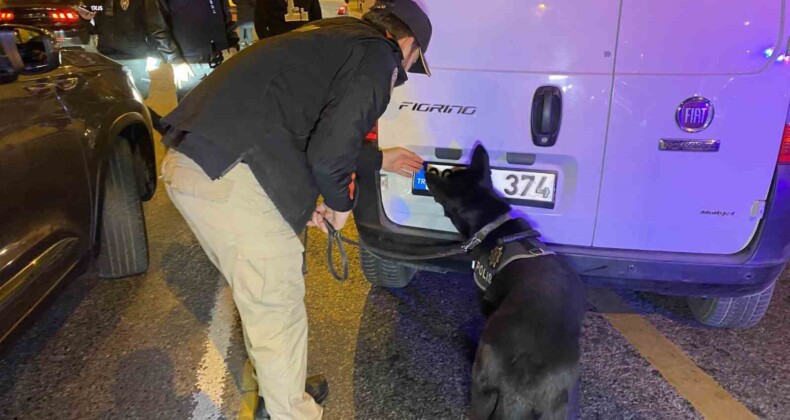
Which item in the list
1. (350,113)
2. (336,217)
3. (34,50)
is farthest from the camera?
(34,50)

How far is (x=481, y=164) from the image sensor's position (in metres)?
2.48

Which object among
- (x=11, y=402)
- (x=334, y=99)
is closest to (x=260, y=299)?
(x=334, y=99)

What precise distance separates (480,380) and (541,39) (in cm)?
129

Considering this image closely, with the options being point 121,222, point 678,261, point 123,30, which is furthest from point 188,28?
point 678,261

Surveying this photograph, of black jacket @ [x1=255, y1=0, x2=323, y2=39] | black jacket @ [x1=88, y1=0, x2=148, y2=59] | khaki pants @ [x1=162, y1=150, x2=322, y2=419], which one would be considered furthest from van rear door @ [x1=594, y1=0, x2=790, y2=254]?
black jacket @ [x1=255, y1=0, x2=323, y2=39]

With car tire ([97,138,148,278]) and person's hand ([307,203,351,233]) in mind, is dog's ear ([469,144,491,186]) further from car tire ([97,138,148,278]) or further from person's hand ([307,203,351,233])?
car tire ([97,138,148,278])

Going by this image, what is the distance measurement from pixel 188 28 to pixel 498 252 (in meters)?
3.82

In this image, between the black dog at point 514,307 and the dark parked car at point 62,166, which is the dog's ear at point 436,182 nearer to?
the black dog at point 514,307

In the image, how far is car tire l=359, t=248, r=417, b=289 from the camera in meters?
3.22

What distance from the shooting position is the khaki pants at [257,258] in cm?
195

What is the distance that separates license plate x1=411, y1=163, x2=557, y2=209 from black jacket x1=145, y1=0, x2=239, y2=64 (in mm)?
3374

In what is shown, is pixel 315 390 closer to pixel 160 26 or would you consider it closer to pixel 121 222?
pixel 121 222

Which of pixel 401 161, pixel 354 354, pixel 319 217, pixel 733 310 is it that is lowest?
pixel 354 354

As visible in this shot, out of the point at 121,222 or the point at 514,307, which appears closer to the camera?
the point at 514,307
